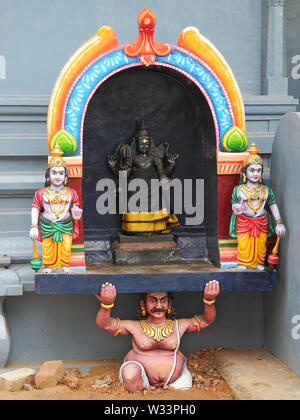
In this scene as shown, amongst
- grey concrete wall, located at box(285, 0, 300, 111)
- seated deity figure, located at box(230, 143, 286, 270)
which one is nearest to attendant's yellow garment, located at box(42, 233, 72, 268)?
seated deity figure, located at box(230, 143, 286, 270)

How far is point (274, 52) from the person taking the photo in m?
6.34

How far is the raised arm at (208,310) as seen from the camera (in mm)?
4965

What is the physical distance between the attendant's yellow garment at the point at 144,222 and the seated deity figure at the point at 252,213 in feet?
2.50

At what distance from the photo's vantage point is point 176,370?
16.3 ft

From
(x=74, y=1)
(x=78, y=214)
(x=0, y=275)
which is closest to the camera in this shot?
(x=78, y=214)

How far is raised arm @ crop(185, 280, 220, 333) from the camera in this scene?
4.96 metres

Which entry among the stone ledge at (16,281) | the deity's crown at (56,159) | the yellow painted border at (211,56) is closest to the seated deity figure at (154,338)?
the stone ledge at (16,281)

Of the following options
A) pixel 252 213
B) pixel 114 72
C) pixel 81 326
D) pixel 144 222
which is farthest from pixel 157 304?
pixel 114 72

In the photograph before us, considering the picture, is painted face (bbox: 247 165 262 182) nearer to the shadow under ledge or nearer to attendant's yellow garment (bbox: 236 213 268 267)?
attendant's yellow garment (bbox: 236 213 268 267)

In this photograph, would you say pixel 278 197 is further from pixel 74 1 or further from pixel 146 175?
pixel 74 1

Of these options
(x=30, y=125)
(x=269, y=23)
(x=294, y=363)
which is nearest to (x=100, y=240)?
(x=30, y=125)

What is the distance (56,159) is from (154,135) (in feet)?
4.10

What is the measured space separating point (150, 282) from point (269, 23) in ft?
11.1

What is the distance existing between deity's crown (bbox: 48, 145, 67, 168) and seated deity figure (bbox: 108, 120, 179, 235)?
73cm
